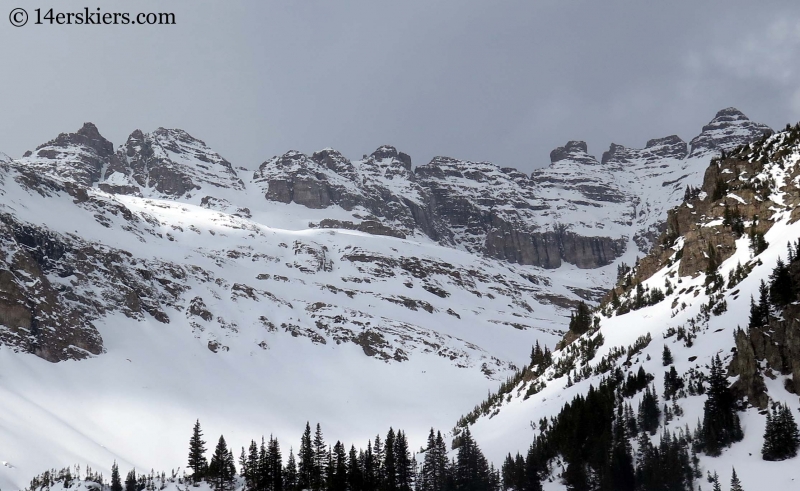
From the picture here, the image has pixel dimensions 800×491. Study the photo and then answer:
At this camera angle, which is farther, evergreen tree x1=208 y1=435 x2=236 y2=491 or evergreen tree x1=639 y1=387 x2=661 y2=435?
evergreen tree x1=208 y1=435 x2=236 y2=491

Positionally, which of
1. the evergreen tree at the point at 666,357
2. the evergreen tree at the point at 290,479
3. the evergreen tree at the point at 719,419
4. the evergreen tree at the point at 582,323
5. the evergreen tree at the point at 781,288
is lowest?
the evergreen tree at the point at 290,479

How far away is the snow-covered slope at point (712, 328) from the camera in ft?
286

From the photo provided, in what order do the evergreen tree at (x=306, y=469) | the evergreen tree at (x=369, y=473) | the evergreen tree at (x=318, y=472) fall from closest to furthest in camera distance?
1. the evergreen tree at (x=369, y=473)
2. the evergreen tree at (x=318, y=472)
3. the evergreen tree at (x=306, y=469)

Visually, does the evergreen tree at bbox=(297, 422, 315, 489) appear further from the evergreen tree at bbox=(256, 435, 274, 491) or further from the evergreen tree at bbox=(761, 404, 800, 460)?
the evergreen tree at bbox=(761, 404, 800, 460)

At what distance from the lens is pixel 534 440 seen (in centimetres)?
11300

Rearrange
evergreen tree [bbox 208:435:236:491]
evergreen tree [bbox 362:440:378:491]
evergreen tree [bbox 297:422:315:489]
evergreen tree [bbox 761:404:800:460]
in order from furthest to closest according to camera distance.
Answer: evergreen tree [bbox 208:435:236:491]
evergreen tree [bbox 297:422:315:489]
evergreen tree [bbox 362:440:378:491]
evergreen tree [bbox 761:404:800:460]

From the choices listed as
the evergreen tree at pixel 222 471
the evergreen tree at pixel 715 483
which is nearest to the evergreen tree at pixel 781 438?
the evergreen tree at pixel 715 483

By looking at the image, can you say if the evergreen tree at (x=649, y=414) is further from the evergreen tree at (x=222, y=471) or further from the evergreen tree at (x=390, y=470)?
the evergreen tree at (x=222, y=471)

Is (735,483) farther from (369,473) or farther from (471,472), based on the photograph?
(369,473)

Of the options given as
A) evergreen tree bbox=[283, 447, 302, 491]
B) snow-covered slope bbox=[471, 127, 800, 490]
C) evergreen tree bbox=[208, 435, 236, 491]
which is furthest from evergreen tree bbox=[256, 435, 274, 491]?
snow-covered slope bbox=[471, 127, 800, 490]

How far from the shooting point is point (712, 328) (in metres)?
104

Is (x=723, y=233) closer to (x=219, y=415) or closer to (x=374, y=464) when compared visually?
(x=374, y=464)

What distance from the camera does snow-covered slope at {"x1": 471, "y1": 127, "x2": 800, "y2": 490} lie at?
87.2 m

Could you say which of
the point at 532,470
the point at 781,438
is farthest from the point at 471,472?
the point at 781,438
